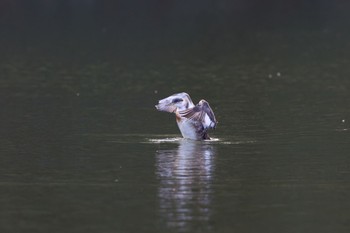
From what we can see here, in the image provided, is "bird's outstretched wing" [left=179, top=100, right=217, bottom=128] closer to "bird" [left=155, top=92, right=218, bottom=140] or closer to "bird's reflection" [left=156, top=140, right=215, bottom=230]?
"bird" [left=155, top=92, right=218, bottom=140]

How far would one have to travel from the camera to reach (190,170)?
19.5 metres

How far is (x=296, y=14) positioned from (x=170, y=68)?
1333 inches

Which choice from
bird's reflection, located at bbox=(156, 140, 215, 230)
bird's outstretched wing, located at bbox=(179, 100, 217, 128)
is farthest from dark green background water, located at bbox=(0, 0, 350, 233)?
bird's outstretched wing, located at bbox=(179, 100, 217, 128)

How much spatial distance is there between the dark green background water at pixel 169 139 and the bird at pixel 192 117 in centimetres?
26

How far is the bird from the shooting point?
22.6 meters

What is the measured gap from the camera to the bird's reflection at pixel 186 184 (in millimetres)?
16109

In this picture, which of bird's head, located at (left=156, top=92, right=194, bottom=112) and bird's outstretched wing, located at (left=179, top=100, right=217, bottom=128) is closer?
bird's outstretched wing, located at (left=179, top=100, right=217, bottom=128)

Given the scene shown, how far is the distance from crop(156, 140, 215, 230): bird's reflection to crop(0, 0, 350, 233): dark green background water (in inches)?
1.2

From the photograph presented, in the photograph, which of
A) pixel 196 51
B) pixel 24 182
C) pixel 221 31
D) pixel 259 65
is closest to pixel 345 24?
pixel 221 31

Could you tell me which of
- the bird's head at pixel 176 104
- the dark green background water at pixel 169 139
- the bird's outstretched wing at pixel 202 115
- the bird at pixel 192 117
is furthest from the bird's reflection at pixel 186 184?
the bird's head at pixel 176 104

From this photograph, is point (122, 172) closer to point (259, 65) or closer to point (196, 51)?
point (259, 65)

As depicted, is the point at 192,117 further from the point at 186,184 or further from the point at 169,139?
the point at 186,184

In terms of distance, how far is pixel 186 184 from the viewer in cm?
1833

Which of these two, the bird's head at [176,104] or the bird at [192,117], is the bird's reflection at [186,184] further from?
the bird's head at [176,104]
